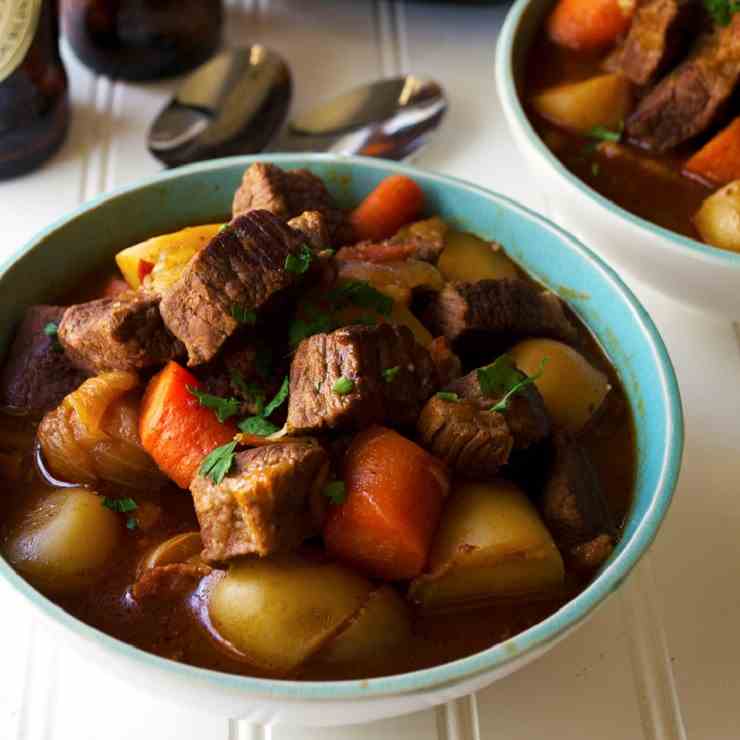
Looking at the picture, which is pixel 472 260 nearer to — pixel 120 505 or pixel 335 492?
pixel 335 492

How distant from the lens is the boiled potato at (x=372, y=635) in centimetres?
141

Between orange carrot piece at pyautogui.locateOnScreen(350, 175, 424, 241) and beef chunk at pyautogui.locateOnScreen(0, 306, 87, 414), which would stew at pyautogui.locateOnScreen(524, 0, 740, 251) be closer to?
orange carrot piece at pyautogui.locateOnScreen(350, 175, 424, 241)

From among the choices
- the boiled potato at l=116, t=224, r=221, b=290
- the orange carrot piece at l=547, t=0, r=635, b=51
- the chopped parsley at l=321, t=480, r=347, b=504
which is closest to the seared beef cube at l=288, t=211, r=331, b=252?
the boiled potato at l=116, t=224, r=221, b=290

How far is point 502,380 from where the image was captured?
1.57m

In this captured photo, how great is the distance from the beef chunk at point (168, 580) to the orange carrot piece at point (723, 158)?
1277 millimetres

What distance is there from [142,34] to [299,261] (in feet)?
4.13

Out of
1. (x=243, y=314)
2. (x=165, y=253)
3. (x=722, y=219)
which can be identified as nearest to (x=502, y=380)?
(x=243, y=314)

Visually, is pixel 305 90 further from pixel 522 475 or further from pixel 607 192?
pixel 522 475

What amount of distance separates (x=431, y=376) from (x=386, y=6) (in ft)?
5.52

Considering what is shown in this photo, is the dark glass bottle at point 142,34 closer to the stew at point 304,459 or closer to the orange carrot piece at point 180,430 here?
the stew at point 304,459

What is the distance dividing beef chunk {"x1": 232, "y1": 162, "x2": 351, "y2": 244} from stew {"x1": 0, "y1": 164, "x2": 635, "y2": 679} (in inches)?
0.8

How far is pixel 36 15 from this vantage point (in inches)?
86.0

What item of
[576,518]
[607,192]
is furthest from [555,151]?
[576,518]

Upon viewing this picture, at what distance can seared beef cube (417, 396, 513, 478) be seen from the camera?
147 cm
